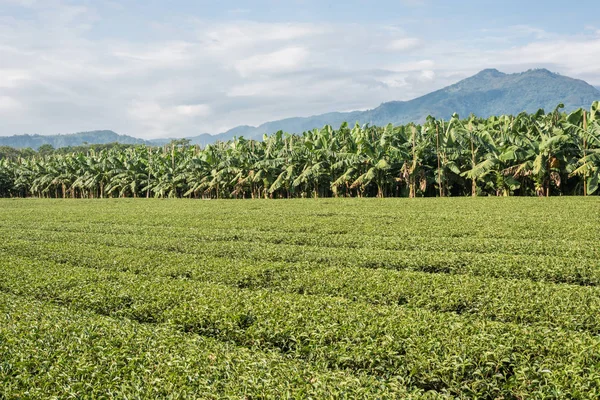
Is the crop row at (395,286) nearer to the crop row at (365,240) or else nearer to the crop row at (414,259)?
the crop row at (414,259)

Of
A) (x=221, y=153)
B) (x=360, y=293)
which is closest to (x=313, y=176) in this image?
(x=221, y=153)

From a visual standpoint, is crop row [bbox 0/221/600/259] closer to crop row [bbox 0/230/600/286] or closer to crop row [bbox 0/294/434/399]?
crop row [bbox 0/230/600/286]

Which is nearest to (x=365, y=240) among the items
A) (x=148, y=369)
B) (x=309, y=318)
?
(x=309, y=318)

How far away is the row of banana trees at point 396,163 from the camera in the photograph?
22.4 metres

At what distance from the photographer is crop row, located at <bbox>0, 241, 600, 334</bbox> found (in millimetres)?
5926

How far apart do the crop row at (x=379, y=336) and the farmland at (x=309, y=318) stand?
2 cm

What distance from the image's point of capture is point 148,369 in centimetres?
458

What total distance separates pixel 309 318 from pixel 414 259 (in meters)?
3.74

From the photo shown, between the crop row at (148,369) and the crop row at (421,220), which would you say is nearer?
the crop row at (148,369)

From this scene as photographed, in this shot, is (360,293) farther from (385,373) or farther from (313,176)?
(313,176)

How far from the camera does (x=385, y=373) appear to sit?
469 cm

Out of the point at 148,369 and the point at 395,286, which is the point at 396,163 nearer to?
the point at 395,286

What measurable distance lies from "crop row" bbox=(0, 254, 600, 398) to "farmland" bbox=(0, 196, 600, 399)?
0.06 ft

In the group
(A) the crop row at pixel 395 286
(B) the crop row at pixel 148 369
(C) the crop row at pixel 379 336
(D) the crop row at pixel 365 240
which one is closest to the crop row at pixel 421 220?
(D) the crop row at pixel 365 240
